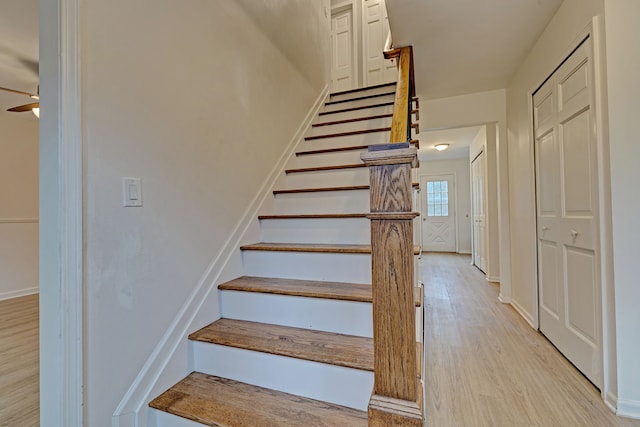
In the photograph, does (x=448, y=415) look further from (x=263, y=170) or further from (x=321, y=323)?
(x=263, y=170)

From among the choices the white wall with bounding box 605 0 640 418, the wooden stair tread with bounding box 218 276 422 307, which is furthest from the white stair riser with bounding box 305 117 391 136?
the wooden stair tread with bounding box 218 276 422 307

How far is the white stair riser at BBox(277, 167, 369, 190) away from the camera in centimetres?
231

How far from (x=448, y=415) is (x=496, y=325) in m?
1.47

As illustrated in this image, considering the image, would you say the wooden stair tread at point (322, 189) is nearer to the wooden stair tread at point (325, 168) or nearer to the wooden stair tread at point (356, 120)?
the wooden stair tread at point (325, 168)

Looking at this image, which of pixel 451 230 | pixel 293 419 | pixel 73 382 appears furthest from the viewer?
pixel 451 230

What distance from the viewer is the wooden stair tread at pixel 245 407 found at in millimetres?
1121

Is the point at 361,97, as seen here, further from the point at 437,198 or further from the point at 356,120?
the point at 437,198

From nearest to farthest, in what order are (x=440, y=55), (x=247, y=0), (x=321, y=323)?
1. (x=321, y=323)
2. (x=247, y=0)
3. (x=440, y=55)

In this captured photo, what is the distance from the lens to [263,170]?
228 cm

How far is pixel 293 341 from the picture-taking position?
4.57 feet

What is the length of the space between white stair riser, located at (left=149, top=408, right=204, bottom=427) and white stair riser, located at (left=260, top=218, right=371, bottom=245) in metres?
1.17

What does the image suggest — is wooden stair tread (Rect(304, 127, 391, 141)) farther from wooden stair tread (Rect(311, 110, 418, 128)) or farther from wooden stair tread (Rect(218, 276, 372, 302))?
wooden stair tread (Rect(218, 276, 372, 302))

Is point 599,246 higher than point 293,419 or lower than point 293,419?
higher

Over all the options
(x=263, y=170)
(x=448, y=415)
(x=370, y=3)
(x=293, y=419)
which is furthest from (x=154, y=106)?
(x=370, y=3)
